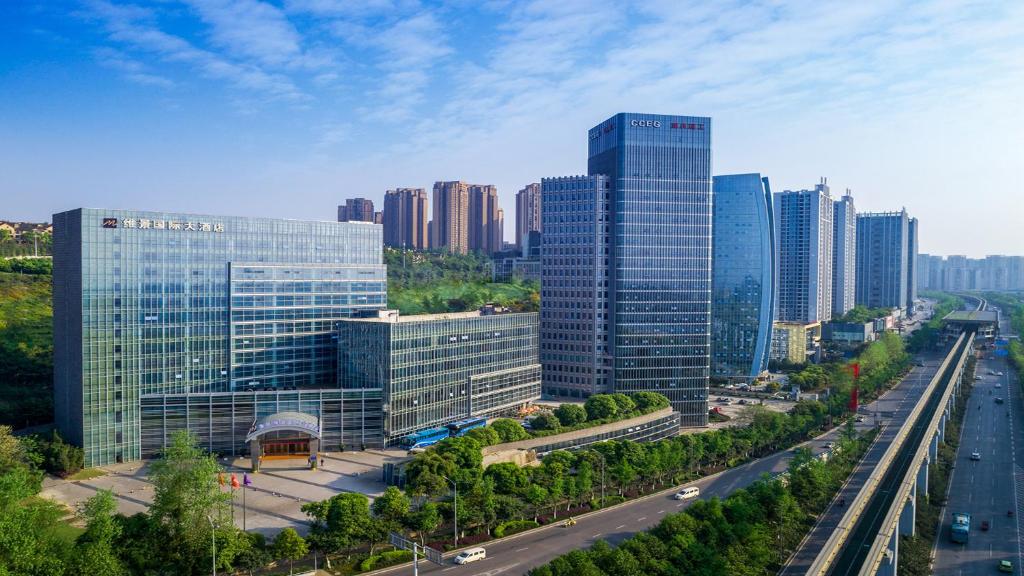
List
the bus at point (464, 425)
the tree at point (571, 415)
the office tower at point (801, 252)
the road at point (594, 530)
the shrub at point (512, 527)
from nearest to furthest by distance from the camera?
the road at point (594, 530) → the shrub at point (512, 527) → the tree at point (571, 415) → the bus at point (464, 425) → the office tower at point (801, 252)

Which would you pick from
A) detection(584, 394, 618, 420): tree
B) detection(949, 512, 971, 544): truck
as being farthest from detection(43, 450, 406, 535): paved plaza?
detection(949, 512, 971, 544): truck

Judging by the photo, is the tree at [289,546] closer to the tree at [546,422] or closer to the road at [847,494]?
the road at [847,494]

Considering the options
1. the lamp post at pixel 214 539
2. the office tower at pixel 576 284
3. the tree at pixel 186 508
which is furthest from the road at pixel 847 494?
the tree at pixel 186 508

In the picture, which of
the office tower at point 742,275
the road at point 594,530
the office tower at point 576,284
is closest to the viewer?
the road at point 594,530

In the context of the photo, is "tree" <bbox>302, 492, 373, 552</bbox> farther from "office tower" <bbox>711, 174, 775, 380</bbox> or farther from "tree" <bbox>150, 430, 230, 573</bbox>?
"office tower" <bbox>711, 174, 775, 380</bbox>

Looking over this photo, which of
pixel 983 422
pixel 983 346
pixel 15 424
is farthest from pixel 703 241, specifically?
pixel 983 346

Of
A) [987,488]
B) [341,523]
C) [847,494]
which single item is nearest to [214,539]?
[341,523]

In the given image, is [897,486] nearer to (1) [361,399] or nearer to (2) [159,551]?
Answer: (1) [361,399]
